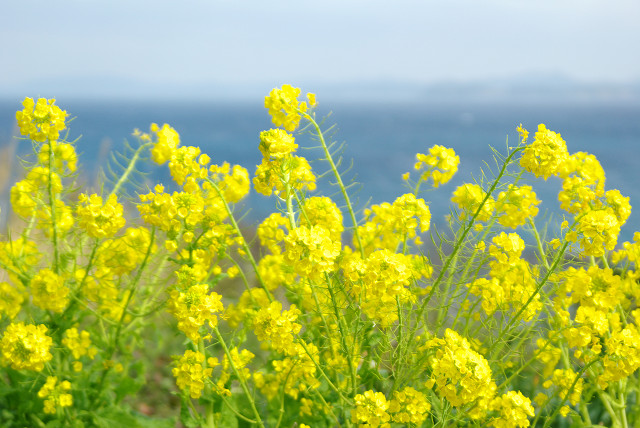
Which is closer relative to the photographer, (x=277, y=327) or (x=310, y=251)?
(x=310, y=251)

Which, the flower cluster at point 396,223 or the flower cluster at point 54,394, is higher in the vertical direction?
the flower cluster at point 396,223

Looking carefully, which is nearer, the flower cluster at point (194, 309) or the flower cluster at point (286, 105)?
the flower cluster at point (194, 309)

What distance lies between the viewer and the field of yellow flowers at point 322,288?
201 cm

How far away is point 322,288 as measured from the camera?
2186 mm

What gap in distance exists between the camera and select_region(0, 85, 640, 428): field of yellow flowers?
2.01 m

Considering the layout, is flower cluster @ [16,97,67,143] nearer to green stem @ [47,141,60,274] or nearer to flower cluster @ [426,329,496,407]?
green stem @ [47,141,60,274]

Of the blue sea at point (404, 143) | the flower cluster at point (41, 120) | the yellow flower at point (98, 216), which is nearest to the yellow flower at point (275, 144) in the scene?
the yellow flower at point (98, 216)

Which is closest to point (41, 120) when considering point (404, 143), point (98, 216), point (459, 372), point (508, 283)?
point (98, 216)

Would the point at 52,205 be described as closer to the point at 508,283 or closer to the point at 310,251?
the point at 310,251

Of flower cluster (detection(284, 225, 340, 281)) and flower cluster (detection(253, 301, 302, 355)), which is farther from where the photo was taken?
flower cluster (detection(253, 301, 302, 355))

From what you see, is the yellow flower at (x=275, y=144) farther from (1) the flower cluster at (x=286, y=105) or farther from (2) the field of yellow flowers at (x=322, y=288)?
(1) the flower cluster at (x=286, y=105)

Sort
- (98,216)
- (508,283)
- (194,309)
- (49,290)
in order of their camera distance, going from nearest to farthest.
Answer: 1. (194,309)
2. (98,216)
3. (508,283)
4. (49,290)

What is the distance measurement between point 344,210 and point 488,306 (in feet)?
2.26

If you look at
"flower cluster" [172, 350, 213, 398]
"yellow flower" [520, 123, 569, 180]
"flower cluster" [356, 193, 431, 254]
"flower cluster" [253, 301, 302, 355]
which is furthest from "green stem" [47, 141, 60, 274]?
"yellow flower" [520, 123, 569, 180]
